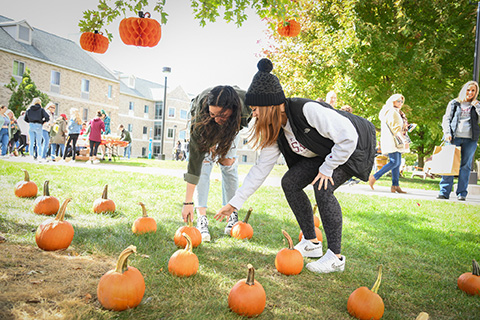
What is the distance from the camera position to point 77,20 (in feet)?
13.9

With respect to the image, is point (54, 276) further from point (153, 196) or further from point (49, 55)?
point (49, 55)

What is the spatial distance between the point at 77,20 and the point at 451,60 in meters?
14.0

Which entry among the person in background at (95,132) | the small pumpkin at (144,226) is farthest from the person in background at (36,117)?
the small pumpkin at (144,226)

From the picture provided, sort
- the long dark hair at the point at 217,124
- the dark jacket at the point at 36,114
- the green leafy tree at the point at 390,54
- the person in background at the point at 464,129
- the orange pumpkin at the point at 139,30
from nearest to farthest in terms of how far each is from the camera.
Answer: the long dark hair at the point at 217,124
the orange pumpkin at the point at 139,30
the person in background at the point at 464,129
the dark jacket at the point at 36,114
the green leafy tree at the point at 390,54

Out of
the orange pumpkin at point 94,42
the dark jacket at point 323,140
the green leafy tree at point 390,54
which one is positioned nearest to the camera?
the dark jacket at point 323,140

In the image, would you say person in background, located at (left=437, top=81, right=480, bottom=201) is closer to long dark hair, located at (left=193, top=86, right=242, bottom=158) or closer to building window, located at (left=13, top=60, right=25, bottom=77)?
long dark hair, located at (left=193, top=86, right=242, bottom=158)

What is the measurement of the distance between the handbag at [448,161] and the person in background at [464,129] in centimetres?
13

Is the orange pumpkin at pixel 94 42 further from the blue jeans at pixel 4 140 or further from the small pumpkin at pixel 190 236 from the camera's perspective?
the blue jeans at pixel 4 140

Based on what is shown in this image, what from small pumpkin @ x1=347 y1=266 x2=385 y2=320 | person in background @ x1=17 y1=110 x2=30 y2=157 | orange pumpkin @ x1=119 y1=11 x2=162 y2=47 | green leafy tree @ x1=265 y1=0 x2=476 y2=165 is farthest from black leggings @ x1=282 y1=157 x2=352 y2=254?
person in background @ x1=17 y1=110 x2=30 y2=157

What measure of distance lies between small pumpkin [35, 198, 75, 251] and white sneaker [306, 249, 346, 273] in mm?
1850

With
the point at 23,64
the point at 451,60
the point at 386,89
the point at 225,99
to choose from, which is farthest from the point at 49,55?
the point at 225,99

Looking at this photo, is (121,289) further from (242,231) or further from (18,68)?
(18,68)

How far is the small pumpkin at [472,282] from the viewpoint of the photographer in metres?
2.39

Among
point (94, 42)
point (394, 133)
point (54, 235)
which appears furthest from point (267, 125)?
point (394, 133)
